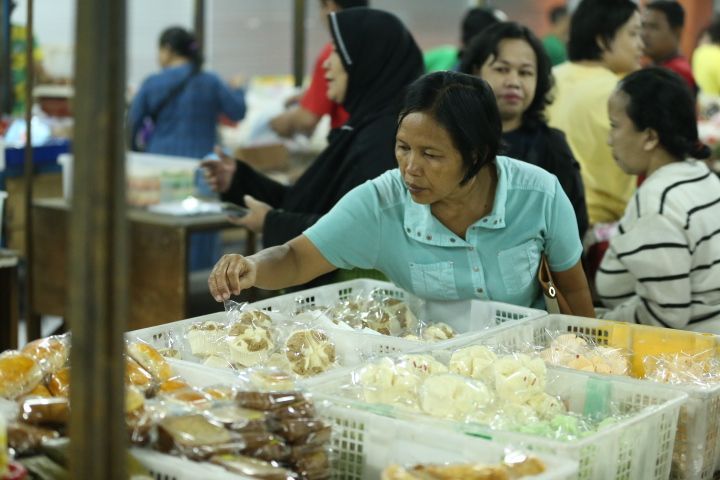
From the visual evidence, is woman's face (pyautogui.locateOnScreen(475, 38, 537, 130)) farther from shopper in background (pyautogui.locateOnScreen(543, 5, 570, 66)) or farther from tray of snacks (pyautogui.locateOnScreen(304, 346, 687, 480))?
shopper in background (pyautogui.locateOnScreen(543, 5, 570, 66))

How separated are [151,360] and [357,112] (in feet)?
5.67

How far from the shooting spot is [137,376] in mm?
1814

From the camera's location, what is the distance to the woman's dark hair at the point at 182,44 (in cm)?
653

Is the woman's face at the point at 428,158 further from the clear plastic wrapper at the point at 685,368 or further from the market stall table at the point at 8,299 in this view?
the market stall table at the point at 8,299

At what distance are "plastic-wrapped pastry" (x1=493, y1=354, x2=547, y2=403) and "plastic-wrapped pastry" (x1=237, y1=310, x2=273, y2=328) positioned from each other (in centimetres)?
57

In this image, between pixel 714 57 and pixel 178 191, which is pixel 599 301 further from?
pixel 714 57

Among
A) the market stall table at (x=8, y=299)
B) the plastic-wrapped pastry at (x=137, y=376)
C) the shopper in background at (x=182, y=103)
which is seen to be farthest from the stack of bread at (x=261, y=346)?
the shopper in background at (x=182, y=103)

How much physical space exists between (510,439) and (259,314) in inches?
33.8

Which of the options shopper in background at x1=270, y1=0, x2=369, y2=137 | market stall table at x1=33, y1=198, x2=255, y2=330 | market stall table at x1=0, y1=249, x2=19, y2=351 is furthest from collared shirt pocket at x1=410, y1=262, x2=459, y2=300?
market stall table at x1=33, y1=198, x2=255, y2=330

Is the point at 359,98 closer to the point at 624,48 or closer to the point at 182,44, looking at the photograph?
the point at 624,48

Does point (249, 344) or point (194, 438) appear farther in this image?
point (249, 344)

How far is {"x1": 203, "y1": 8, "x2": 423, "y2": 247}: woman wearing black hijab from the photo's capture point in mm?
3361

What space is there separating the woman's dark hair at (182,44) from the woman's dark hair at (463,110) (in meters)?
4.34

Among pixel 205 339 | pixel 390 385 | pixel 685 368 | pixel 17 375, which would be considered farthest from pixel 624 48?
pixel 17 375
